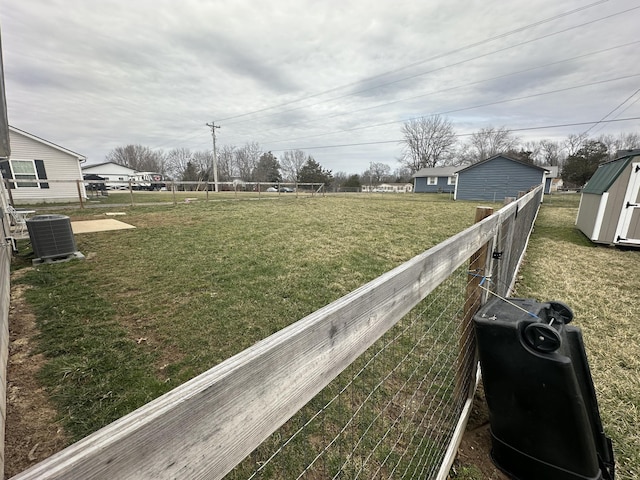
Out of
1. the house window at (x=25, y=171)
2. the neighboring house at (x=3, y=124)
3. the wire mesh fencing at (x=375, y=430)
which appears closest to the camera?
the wire mesh fencing at (x=375, y=430)

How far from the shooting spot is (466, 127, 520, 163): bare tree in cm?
4977

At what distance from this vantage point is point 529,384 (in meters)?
1.57

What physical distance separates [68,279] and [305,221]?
6929 millimetres

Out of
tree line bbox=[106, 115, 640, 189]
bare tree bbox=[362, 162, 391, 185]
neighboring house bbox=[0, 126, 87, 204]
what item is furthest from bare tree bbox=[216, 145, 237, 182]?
neighboring house bbox=[0, 126, 87, 204]

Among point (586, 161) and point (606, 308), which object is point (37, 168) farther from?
point (586, 161)

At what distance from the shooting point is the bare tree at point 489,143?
1959 inches

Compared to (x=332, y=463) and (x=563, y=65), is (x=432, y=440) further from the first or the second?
(x=563, y=65)

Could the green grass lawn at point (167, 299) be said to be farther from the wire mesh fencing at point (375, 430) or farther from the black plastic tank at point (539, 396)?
the black plastic tank at point (539, 396)

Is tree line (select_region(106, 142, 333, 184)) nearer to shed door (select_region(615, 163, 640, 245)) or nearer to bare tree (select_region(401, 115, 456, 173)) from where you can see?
bare tree (select_region(401, 115, 456, 173))

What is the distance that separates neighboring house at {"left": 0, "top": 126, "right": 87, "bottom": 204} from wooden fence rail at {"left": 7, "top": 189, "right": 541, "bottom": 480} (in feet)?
63.3

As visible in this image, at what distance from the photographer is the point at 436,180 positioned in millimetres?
38281

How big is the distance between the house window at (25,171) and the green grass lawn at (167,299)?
13410mm

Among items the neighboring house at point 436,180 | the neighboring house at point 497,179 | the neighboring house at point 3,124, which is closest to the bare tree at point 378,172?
the neighboring house at point 436,180

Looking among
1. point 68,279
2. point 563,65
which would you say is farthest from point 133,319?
point 563,65
